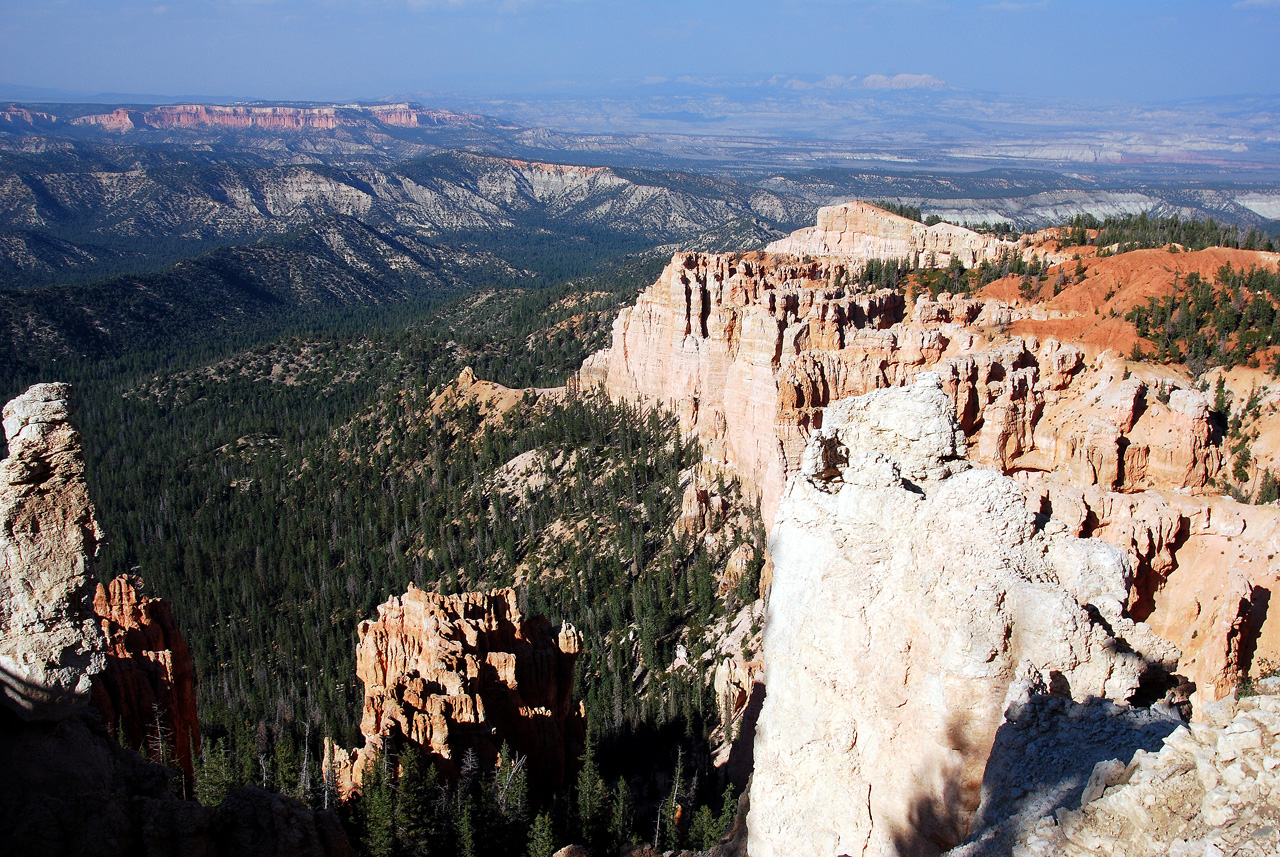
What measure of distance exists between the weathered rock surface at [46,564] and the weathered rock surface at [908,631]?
985 centimetres

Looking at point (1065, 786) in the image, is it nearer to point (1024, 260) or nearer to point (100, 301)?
point (1024, 260)

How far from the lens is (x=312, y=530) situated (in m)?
71.6

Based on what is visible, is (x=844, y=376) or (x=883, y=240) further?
(x=883, y=240)

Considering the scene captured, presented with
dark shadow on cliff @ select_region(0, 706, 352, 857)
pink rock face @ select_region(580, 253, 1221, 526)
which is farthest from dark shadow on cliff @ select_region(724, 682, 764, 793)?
dark shadow on cliff @ select_region(0, 706, 352, 857)

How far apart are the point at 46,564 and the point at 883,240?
9192cm

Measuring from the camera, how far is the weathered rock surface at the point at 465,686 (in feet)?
78.8

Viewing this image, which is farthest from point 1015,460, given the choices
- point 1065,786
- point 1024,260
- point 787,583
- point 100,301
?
point 100,301

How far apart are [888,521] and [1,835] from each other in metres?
11.6

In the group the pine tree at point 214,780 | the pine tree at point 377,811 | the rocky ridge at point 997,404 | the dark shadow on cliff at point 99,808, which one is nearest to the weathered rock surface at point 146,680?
the pine tree at point 214,780

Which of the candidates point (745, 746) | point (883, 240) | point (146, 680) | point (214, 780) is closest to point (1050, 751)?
point (214, 780)

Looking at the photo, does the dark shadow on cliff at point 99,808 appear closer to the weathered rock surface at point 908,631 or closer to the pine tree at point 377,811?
the pine tree at point 377,811

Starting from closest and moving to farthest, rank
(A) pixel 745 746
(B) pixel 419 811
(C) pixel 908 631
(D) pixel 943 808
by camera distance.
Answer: (D) pixel 943 808, (C) pixel 908 631, (B) pixel 419 811, (A) pixel 745 746

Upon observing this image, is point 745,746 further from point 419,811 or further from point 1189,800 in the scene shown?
point 1189,800

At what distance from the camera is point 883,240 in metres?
93.1
